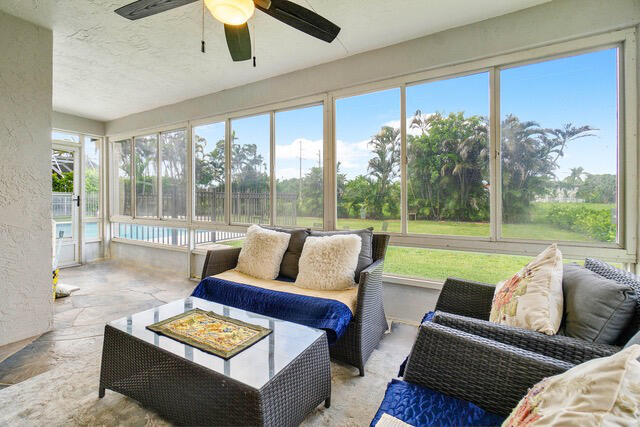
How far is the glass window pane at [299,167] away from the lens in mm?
3344

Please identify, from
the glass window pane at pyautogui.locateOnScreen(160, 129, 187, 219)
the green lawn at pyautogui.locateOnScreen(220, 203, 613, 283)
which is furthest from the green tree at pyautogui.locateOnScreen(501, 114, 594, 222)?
the glass window pane at pyautogui.locateOnScreen(160, 129, 187, 219)

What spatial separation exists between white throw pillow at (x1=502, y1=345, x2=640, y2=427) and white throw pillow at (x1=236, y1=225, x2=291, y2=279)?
219cm

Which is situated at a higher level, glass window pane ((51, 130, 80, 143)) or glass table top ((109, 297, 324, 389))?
glass window pane ((51, 130, 80, 143))

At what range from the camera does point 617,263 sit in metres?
2.12

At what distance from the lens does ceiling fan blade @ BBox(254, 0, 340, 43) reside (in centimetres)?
155

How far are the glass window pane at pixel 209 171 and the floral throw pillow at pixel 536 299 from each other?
360cm

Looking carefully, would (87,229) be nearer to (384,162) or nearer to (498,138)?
(384,162)

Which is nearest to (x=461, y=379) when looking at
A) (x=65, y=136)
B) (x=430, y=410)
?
(x=430, y=410)

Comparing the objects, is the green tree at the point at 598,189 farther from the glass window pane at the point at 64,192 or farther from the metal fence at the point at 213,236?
the glass window pane at the point at 64,192

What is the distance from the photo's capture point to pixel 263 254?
2713 millimetres

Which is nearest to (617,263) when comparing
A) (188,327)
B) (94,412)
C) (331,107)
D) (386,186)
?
(386,186)

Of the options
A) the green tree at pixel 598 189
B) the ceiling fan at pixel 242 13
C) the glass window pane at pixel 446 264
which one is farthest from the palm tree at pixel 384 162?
the green tree at pixel 598 189

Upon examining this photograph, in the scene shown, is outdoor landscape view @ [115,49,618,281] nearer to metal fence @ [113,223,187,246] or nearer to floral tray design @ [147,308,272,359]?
metal fence @ [113,223,187,246]

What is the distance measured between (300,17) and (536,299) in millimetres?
1877
